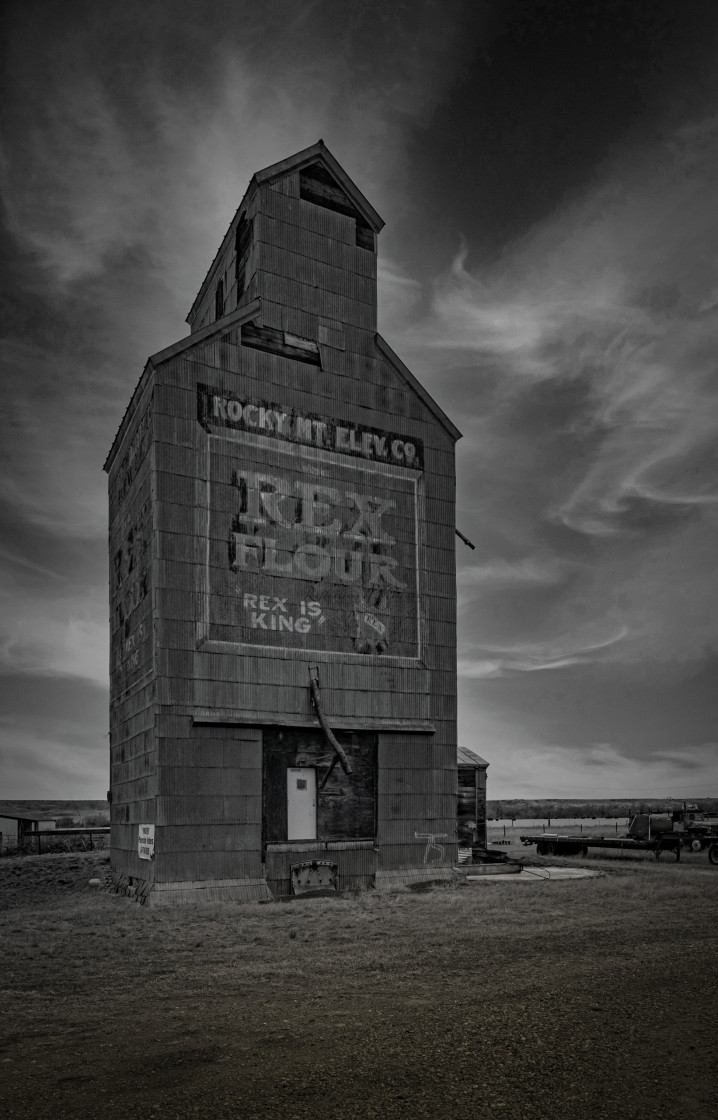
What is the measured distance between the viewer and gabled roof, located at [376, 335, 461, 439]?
96.9 feet

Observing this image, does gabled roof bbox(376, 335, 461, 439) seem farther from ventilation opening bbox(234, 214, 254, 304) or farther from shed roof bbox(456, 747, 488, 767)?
shed roof bbox(456, 747, 488, 767)

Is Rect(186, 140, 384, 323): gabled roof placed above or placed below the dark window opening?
above

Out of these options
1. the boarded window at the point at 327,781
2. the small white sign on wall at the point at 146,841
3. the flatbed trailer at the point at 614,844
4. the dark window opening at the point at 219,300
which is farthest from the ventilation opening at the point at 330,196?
the flatbed trailer at the point at 614,844

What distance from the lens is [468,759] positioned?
40625 mm

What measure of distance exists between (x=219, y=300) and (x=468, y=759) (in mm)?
21112

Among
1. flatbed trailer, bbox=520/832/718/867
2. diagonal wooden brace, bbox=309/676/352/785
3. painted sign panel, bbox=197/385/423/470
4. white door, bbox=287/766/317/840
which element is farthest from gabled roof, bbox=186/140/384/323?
flatbed trailer, bbox=520/832/718/867

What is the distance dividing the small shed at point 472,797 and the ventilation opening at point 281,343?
19302 millimetres

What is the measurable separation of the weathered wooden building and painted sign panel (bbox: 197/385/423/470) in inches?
2.4

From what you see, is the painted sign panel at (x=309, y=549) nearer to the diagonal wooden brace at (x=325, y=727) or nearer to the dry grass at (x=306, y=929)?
the diagonal wooden brace at (x=325, y=727)

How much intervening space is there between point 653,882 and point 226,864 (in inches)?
444

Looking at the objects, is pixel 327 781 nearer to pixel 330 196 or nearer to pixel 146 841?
pixel 146 841

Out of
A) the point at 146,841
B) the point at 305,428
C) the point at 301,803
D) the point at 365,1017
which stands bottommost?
the point at 146,841

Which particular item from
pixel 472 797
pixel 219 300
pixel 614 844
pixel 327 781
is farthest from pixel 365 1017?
pixel 472 797

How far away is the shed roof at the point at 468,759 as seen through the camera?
40281 millimetres
